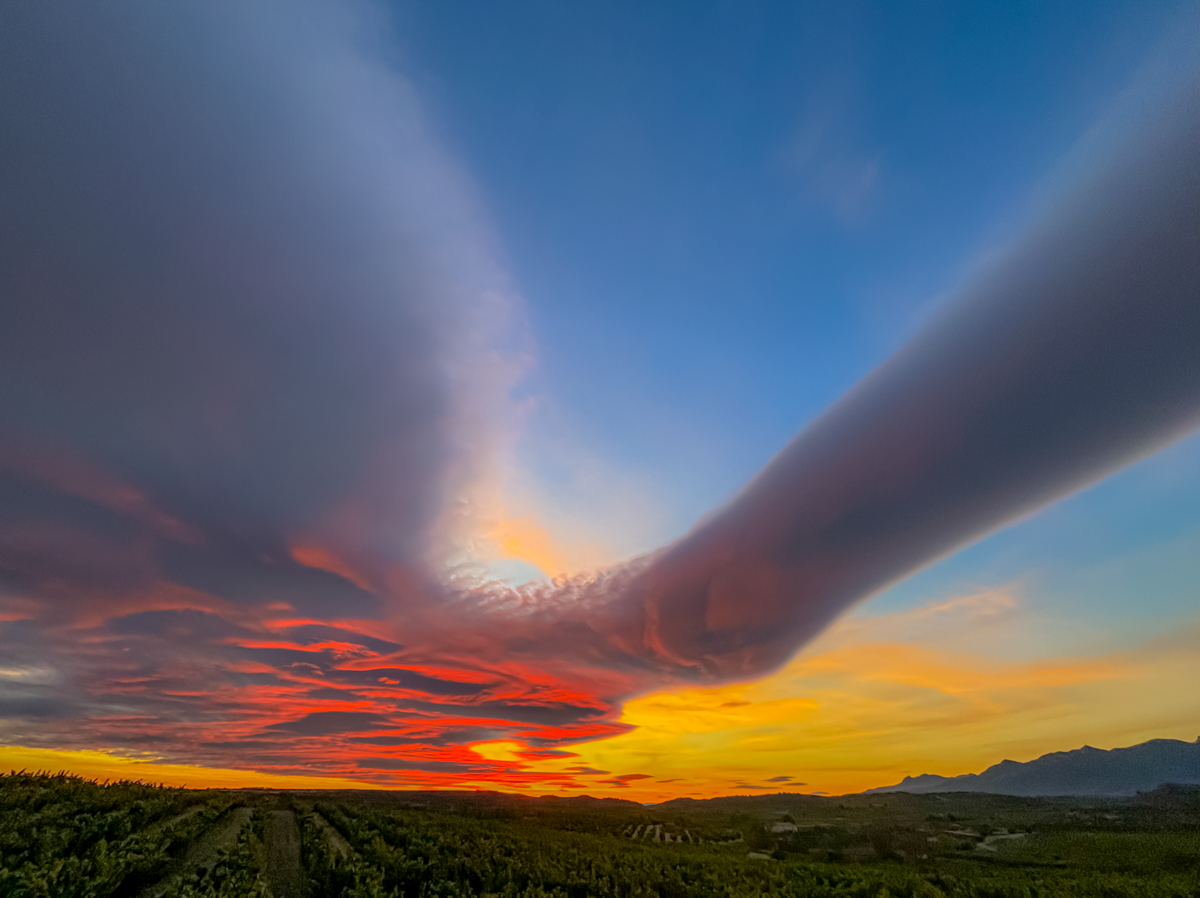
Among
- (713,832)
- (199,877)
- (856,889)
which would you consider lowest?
(713,832)

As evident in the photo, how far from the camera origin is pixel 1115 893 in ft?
123

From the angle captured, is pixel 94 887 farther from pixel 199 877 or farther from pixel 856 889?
pixel 856 889

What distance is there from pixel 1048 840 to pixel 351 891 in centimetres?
8950

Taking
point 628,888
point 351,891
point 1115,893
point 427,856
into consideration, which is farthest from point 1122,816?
point 351,891

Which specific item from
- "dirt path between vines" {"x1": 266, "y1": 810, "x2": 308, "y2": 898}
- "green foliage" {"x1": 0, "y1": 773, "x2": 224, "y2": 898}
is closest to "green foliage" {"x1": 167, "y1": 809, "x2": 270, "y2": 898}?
"dirt path between vines" {"x1": 266, "y1": 810, "x2": 308, "y2": 898}

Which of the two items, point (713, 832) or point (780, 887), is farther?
point (713, 832)

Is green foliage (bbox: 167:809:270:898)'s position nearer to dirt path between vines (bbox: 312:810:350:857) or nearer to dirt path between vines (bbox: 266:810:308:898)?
dirt path between vines (bbox: 266:810:308:898)

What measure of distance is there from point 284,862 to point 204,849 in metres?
7.20

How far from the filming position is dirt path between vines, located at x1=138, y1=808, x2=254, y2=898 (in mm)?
29656

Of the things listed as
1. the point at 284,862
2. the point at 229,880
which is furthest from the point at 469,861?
the point at 284,862

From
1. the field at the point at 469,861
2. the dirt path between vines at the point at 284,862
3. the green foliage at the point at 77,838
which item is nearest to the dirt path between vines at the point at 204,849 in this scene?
the field at the point at 469,861

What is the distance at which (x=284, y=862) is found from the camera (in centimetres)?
4375

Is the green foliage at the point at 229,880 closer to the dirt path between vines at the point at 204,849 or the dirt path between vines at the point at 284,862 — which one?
the dirt path between vines at the point at 204,849

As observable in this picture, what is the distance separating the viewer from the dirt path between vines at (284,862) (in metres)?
33.6
